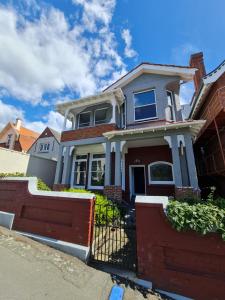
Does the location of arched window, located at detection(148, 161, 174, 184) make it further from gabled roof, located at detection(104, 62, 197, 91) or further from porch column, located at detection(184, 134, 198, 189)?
gabled roof, located at detection(104, 62, 197, 91)

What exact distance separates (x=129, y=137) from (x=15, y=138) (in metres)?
24.3

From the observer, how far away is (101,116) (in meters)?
12.3

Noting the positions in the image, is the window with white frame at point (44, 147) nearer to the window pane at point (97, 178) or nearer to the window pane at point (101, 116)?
the window pane at point (101, 116)

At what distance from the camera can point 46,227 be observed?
5242 millimetres

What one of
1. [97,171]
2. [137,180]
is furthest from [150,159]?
[97,171]

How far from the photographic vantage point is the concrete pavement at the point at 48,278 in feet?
10.4

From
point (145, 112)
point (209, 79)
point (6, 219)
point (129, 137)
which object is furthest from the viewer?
point (145, 112)

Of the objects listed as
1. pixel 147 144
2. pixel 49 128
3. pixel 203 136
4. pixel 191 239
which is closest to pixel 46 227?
pixel 191 239

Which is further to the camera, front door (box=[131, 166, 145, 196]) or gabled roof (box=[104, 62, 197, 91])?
front door (box=[131, 166, 145, 196])

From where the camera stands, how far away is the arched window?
31.9ft

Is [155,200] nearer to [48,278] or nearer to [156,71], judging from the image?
[48,278]

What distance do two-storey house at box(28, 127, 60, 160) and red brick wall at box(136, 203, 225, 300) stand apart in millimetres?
19774

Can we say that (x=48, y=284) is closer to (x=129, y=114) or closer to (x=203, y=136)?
(x=129, y=114)

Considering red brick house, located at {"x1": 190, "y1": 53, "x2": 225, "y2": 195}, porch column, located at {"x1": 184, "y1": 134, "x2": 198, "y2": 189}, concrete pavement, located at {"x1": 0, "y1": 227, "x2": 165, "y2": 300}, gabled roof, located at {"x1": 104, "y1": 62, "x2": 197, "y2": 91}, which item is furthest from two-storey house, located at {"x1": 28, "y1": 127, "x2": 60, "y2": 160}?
concrete pavement, located at {"x1": 0, "y1": 227, "x2": 165, "y2": 300}
